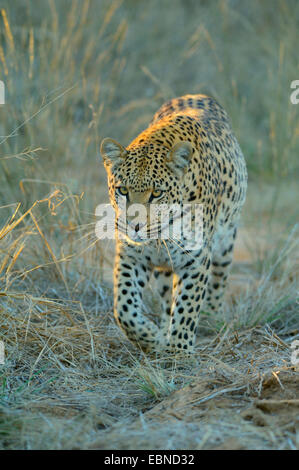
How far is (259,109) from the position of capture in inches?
522

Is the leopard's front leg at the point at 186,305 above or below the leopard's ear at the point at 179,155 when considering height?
below

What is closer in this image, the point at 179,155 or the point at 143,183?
the point at 143,183

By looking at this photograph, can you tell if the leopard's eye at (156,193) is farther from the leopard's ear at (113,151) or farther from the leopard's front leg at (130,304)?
the leopard's front leg at (130,304)

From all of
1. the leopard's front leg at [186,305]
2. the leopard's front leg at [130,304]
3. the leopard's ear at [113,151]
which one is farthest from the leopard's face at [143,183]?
the leopard's front leg at [186,305]

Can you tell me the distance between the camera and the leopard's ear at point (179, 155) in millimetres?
4754

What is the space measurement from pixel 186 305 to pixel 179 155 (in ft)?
3.60

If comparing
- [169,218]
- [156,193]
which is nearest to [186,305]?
[169,218]

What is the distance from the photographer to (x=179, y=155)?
188 inches

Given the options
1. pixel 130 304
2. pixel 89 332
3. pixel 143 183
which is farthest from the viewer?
pixel 130 304

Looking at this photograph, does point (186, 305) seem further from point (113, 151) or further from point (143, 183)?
point (113, 151)

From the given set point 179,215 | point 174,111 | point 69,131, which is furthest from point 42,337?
point 69,131

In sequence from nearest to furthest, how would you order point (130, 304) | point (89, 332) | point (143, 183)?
1. point (143, 183)
2. point (89, 332)
3. point (130, 304)

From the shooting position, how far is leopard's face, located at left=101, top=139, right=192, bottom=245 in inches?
179

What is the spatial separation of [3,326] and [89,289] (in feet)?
5.12
